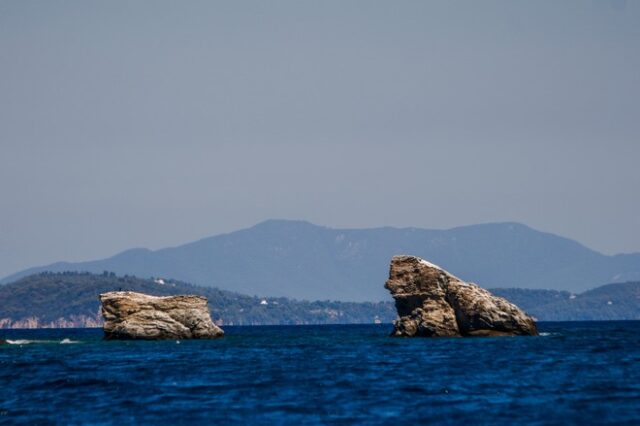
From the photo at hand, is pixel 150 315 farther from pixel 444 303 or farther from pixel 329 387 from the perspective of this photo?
pixel 329 387

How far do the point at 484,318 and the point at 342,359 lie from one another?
35.5 m

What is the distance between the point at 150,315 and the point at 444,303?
32.4 meters

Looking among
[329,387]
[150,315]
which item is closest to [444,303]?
[150,315]

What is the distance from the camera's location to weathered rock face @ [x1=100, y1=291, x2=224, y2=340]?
12700 cm

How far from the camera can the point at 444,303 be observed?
4845 inches

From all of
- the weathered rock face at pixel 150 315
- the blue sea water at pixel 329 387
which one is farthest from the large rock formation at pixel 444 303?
the weathered rock face at pixel 150 315

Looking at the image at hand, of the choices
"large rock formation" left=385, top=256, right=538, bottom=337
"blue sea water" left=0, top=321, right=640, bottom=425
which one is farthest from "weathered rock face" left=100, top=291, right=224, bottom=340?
"blue sea water" left=0, top=321, right=640, bottom=425

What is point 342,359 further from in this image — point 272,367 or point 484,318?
point 484,318

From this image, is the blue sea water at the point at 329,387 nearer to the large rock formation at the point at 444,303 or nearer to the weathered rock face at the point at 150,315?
the large rock formation at the point at 444,303

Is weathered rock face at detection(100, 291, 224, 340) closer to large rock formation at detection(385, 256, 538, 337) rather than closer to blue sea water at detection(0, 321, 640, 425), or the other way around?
large rock formation at detection(385, 256, 538, 337)

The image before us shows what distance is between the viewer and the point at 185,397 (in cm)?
6091

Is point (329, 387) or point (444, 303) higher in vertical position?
point (444, 303)

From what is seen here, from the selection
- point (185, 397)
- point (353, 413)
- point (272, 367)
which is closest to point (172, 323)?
point (272, 367)

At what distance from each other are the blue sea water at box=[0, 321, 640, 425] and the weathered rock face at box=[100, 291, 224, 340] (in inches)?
940
